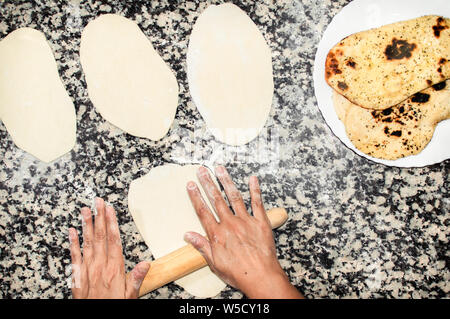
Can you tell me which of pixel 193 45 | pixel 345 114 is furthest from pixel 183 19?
pixel 345 114

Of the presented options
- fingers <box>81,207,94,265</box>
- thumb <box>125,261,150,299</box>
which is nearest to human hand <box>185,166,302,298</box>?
thumb <box>125,261,150,299</box>

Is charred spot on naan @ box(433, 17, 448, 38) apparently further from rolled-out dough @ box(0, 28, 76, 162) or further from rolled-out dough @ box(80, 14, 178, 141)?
rolled-out dough @ box(0, 28, 76, 162)

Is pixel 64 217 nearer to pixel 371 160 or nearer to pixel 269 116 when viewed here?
pixel 269 116

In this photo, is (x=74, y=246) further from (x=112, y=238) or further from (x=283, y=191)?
(x=283, y=191)

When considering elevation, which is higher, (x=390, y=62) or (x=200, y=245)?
(x=390, y=62)

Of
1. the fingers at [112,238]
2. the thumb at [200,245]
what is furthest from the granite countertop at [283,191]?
the thumb at [200,245]

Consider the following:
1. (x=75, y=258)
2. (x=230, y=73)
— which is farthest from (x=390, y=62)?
(x=75, y=258)
